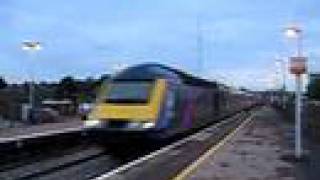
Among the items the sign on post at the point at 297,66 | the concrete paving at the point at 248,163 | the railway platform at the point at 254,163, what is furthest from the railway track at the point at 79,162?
the sign on post at the point at 297,66

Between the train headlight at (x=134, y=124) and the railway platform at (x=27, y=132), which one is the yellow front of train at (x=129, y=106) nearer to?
the train headlight at (x=134, y=124)

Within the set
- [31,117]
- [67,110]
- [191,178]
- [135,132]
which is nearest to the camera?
[191,178]

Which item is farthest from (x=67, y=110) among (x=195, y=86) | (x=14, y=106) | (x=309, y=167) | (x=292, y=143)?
(x=309, y=167)

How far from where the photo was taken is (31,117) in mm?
56438

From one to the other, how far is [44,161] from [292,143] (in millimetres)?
10428

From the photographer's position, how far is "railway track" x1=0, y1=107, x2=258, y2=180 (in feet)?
83.3

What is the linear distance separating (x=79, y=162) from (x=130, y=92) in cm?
295

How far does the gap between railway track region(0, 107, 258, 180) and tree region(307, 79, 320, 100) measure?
57.6m

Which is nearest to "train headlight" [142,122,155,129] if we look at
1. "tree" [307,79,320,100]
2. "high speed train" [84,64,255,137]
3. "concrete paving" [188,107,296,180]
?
"high speed train" [84,64,255,137]

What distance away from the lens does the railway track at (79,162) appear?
25.4 meters

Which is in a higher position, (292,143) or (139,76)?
(139,76)

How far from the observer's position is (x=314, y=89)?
94.0 meters

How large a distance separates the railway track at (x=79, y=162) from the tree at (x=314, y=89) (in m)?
57.6

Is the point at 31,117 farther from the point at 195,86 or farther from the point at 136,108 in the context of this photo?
the point at 136,108
